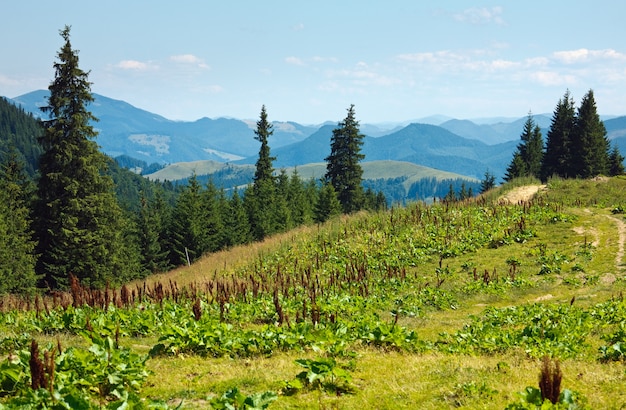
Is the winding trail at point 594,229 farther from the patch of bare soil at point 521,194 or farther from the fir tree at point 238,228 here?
the fir tree at point 238,228

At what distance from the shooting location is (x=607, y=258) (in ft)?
66.7

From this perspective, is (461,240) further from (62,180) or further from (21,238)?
(21,238)

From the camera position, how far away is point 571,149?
63719mm

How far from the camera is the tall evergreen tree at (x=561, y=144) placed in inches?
2576

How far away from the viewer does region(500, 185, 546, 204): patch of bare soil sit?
1347 inches

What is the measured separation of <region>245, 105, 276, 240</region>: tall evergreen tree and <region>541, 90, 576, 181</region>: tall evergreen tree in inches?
1668

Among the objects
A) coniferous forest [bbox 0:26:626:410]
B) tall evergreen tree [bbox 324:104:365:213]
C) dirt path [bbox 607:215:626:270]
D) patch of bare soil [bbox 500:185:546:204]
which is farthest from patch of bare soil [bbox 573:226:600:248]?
tall evergreen tree [bbox 324:104:365:213]

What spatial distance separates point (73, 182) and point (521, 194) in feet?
116

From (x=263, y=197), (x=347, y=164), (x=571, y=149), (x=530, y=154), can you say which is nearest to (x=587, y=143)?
(x=571, y=149)

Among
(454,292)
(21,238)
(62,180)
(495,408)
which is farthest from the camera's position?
(21,238)

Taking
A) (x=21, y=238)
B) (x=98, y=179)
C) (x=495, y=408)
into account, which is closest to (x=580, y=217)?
(x=495, y=408)

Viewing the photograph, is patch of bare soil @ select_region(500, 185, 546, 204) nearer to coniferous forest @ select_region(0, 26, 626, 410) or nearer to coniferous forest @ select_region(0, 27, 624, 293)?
coniferous forest @ select_region(0, 26, 626, 410)

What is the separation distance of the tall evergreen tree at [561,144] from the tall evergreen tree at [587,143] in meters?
1.25

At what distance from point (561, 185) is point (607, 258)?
63.2 ft
